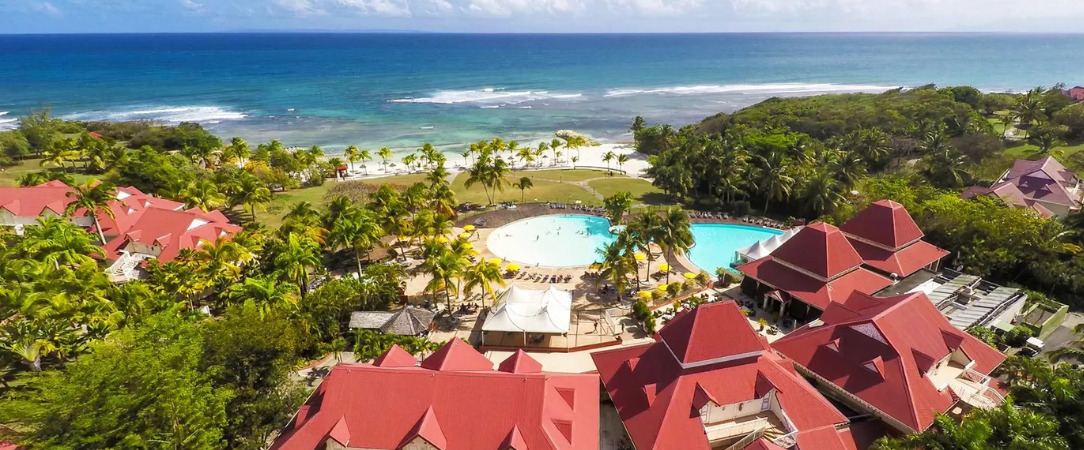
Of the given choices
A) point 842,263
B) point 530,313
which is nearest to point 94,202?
point 530,313

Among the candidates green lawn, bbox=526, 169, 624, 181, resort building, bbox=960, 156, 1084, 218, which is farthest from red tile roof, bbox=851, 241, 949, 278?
green lawn, bbox=526, 169, 624, 181

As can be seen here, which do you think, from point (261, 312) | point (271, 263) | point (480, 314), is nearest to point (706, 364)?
point (480, 314)

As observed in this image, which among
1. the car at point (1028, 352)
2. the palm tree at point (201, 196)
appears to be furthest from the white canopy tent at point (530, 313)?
the palm tree at point (201, 196)

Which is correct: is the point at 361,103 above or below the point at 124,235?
above

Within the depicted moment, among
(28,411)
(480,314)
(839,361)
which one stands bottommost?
(480,314)

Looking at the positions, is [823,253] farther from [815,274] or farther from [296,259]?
[296,259]

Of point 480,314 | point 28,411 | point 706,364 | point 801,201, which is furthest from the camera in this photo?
point 801,201

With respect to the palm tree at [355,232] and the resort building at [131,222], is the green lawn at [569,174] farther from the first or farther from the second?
the resort building at [131,222]

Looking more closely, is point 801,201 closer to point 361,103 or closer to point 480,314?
point 480,314
